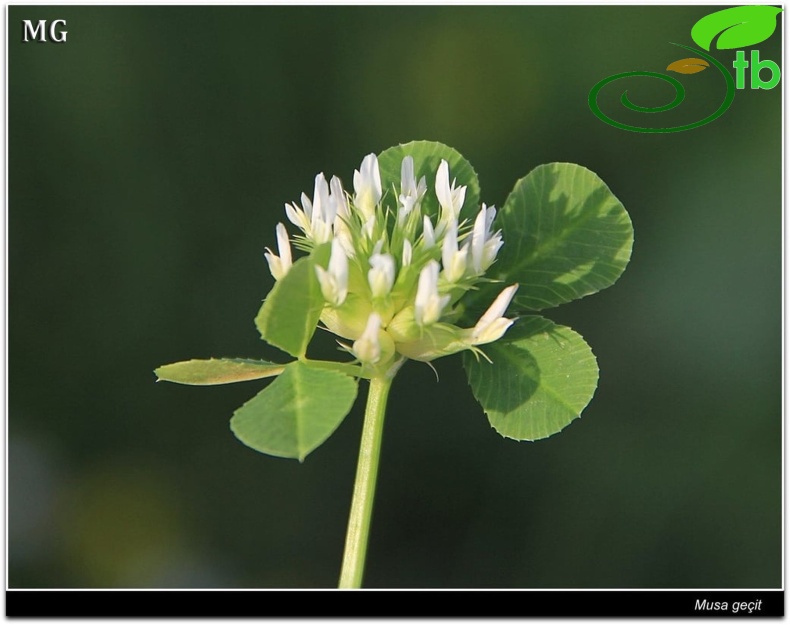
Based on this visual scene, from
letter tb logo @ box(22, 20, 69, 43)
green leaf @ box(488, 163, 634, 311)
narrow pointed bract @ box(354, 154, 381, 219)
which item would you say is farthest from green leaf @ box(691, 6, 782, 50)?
letter tb logo @ box(22, 20, 69, 43)

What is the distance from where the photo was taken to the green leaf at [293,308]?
38.6 inches

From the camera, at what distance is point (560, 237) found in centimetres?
126

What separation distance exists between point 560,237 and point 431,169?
0.20m

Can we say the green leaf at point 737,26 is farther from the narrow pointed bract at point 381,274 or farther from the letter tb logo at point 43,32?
the letter tb logo at point 43,32

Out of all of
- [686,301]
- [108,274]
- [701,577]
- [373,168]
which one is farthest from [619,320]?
[373,168]

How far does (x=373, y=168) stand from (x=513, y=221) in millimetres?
240

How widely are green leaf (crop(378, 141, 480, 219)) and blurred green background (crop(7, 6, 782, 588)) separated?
3.44ft

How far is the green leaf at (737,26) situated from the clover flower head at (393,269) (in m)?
0.97

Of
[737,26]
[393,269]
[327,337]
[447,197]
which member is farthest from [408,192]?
[327,337]

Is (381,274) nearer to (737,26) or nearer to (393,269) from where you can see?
(393,269)

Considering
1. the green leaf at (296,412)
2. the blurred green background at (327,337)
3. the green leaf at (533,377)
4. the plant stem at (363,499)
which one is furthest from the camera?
the blurred green background at (327,337)

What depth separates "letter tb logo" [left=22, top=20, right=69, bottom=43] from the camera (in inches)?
79.0

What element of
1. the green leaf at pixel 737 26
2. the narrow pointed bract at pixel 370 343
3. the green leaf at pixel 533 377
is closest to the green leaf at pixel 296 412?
the narrow pointed bract at pixel 370 343

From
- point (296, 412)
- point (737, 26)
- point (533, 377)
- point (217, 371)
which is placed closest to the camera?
point (296, 412)
